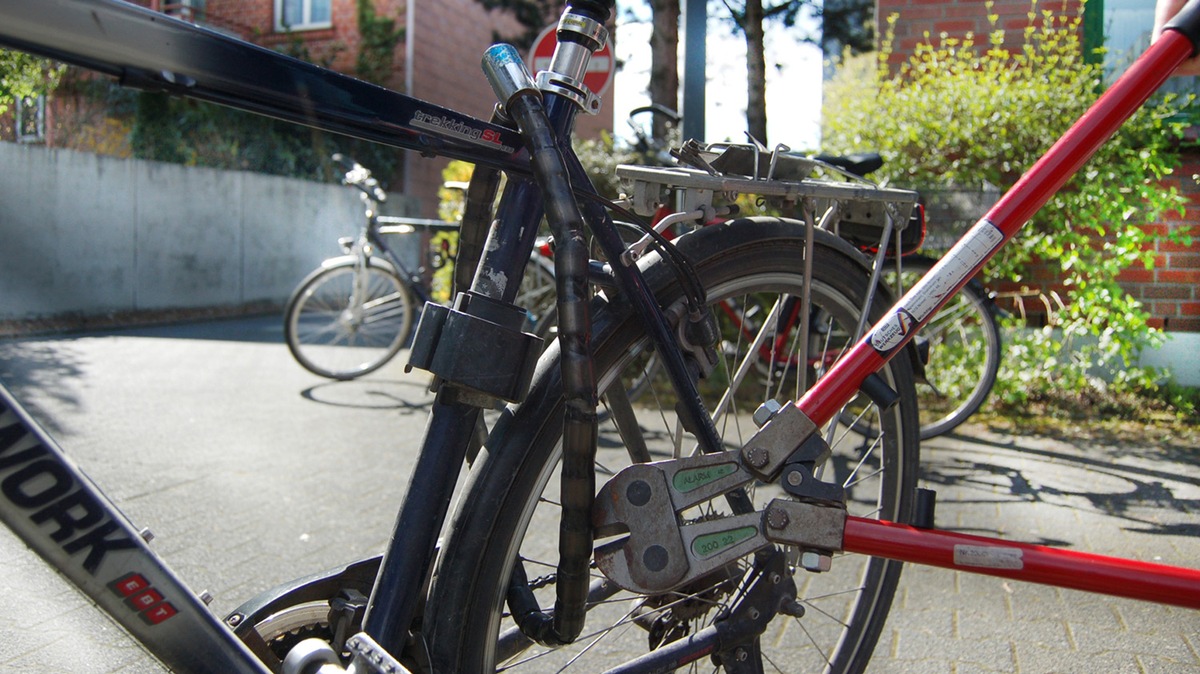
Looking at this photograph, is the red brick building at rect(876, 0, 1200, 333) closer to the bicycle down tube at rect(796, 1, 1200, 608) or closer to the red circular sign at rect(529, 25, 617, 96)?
the red circular sign at rect(529, 25, 617, 96)

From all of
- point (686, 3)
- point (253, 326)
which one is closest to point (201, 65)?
point (686, 3)

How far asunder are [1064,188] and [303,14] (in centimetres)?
1519

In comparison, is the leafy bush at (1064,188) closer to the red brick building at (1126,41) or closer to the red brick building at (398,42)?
the red brick building at (1126,41)

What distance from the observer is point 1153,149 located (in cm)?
525

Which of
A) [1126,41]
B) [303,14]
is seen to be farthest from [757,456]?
[303,14]

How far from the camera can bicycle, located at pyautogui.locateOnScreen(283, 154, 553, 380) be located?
613 centimetres

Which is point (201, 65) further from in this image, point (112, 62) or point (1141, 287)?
point (1141, 287)

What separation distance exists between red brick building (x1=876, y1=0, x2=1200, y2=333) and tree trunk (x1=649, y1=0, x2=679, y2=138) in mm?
1923

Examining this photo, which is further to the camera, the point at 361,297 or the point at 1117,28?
the point at 361,297

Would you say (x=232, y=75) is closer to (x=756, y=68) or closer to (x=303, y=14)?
(x=756, y=68)

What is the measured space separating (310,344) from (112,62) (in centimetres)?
529

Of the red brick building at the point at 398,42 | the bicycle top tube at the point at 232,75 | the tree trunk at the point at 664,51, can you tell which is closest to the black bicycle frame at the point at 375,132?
the bicycle top tube at the point at 232,75

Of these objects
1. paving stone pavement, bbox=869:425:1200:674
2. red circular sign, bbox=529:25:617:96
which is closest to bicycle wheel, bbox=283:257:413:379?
red circular sign, bbox=529:25:617:96

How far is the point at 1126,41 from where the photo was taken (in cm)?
603
